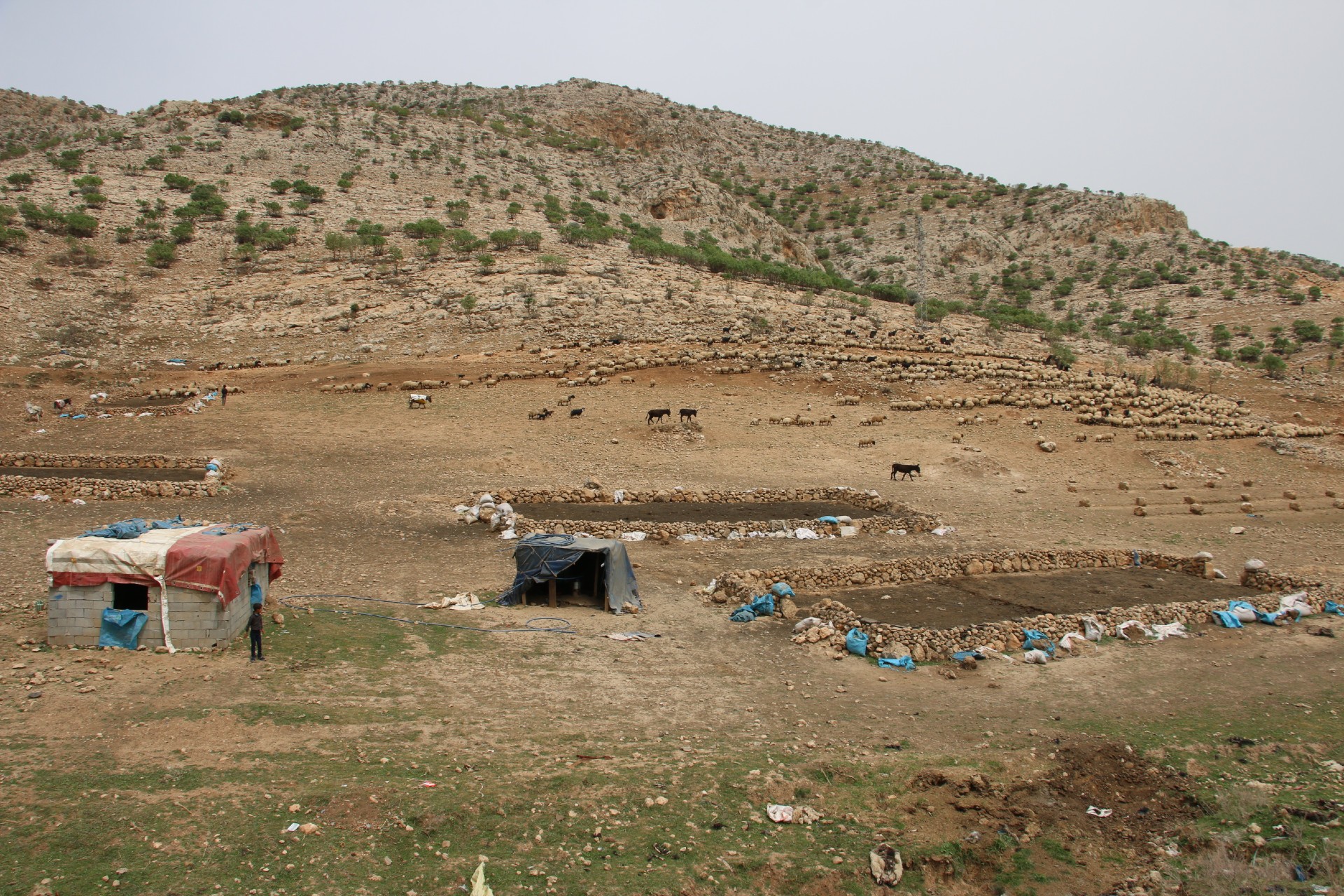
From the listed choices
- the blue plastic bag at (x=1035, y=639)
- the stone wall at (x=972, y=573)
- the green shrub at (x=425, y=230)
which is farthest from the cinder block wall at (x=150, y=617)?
the green shrub at (x=425, y=230)

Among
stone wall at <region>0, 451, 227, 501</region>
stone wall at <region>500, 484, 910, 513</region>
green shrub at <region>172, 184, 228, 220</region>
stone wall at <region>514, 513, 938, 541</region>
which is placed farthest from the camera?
green shrub at <region>172, 184, 228, 220</region>

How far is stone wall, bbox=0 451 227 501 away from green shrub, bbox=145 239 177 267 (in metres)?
23.5

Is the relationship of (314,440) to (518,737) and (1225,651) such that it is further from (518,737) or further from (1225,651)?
(1225,651)

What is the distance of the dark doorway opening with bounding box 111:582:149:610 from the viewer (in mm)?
10281

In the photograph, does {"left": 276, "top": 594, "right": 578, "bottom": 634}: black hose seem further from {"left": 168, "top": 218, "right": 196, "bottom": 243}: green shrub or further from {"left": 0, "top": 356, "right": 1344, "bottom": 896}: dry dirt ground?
{"left": 168, "top": 218, "right": 196, "bottom": 243}: green shrub

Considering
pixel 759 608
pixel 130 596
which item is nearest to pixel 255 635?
pixel 130 596

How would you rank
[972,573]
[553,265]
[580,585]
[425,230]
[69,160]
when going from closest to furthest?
1. [580,585]
2. [972,573]
3. [553,265]
4. [425,230]
5. [69,160]

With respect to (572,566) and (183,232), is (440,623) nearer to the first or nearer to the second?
(572,566)

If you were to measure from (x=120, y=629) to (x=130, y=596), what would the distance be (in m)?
0.43

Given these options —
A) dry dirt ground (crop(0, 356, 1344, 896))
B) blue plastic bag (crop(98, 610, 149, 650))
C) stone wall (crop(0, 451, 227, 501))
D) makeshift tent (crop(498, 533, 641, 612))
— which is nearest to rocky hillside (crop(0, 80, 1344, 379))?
stone wall (crop(0, 451, 227, 501))

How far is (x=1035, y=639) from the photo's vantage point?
12.2 metres

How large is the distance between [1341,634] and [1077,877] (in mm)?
9780

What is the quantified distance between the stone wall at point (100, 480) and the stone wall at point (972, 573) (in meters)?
14.1

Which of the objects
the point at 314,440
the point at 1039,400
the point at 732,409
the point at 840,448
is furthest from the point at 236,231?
the point at 1039,400
